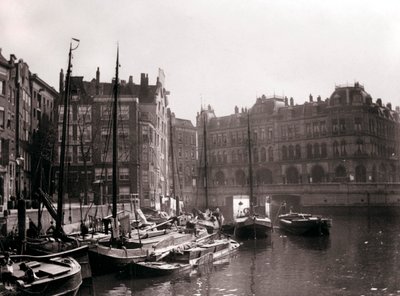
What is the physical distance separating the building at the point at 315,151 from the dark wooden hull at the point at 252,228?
3255 centimetres

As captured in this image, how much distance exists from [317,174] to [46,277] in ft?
258

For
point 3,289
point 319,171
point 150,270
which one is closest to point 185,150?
point 319,171

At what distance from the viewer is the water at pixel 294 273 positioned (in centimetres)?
2295

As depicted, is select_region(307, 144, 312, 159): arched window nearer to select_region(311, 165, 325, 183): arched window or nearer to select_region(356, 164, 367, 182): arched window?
select_region(311, 165, 325, 183): arched window

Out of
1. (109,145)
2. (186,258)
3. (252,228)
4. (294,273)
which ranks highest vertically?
(109,145)

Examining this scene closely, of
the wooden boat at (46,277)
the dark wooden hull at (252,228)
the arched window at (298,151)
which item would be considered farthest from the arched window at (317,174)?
the wooden boat at (46,277)

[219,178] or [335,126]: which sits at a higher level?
[335,126]

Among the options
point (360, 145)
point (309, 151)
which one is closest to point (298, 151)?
point (309, 151)

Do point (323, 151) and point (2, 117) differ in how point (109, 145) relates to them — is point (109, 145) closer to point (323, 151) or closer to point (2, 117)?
point (2, 117)

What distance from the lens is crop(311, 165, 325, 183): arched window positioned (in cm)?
9125

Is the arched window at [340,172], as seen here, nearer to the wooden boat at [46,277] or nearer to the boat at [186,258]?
the boat at [186,258]

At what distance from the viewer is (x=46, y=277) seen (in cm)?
1916

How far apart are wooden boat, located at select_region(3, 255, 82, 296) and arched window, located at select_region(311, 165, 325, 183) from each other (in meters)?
74.5

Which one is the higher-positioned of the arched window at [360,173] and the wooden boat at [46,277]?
the arched window at [360,173]
